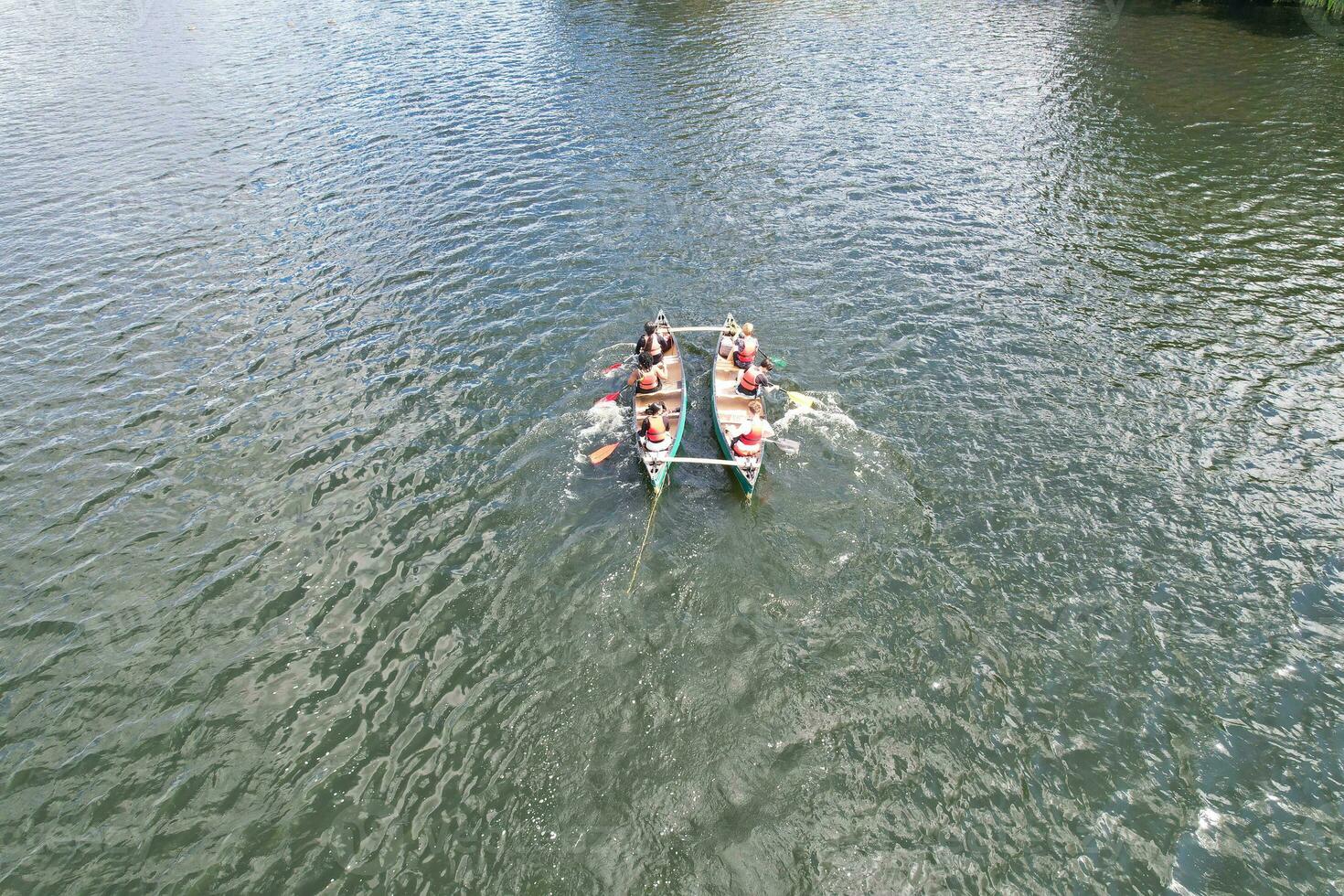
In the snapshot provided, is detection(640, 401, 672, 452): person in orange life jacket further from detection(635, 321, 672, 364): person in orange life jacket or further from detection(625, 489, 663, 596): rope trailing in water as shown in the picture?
detection(635, 321, 672, 364): person in orange life jacket

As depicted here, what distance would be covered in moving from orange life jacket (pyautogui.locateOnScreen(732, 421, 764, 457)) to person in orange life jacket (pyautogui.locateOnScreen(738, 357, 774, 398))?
9.05ft

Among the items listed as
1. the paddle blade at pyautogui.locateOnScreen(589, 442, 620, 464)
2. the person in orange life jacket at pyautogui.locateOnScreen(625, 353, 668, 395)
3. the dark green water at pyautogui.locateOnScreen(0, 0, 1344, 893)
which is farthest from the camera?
the person in orange life jacket at pyautogui.locateOnScreen(625, 353, 668, 395)

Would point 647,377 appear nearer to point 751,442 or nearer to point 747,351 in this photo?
point 747,351

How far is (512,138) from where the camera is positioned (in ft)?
131

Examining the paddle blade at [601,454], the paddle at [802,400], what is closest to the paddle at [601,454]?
the paddle blade at [601,454]

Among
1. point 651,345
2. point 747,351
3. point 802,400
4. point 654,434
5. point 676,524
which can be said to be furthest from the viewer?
point 651,345

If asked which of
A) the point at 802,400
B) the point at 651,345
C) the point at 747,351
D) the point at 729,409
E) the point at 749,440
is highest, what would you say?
the point at 651,345

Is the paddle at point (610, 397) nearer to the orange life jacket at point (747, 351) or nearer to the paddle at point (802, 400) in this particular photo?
the orange life jacket at point (747, 351)

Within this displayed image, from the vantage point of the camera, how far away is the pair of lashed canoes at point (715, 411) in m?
17.8

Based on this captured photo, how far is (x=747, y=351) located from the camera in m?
21.5

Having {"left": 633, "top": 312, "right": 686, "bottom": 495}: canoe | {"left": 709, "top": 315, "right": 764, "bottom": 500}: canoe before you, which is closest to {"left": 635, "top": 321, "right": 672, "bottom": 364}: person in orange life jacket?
{"left": 633, "top": 312, "right": 686, "bottom": 495}: canoe

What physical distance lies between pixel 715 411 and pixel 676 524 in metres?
4.32

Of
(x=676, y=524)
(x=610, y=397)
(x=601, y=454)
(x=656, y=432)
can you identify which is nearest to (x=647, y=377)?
(x=610, y=397)

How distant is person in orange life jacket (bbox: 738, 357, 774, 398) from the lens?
66.9 ft
